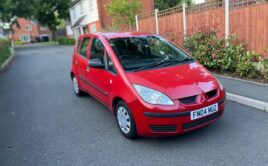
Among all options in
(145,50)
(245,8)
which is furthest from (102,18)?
(145,50)

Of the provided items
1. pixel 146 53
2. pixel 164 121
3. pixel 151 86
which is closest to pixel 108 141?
pixel 164 121

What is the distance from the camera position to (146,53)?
14.2ft

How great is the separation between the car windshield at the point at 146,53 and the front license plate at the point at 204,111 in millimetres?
1044

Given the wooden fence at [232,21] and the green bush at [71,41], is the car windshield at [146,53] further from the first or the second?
the green bush at [71,41]

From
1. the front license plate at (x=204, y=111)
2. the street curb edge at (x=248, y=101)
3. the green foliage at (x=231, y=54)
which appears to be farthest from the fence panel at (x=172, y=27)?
the front license plate at (x=204, y=111)

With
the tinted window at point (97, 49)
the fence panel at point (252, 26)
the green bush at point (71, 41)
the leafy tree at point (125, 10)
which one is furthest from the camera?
the green bush at point (71, 41)

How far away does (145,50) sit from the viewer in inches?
174

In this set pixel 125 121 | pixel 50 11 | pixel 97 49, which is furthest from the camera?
pixel 50 11

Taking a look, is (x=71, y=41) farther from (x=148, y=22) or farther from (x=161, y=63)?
(x=161, y=63)

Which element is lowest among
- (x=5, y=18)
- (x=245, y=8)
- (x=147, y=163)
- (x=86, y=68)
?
(x=147, y=163)

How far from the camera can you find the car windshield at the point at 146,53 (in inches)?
157

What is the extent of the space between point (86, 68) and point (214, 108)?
9.33 feet

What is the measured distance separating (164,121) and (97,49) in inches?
87.8

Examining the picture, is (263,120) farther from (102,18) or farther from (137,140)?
(102,18)
